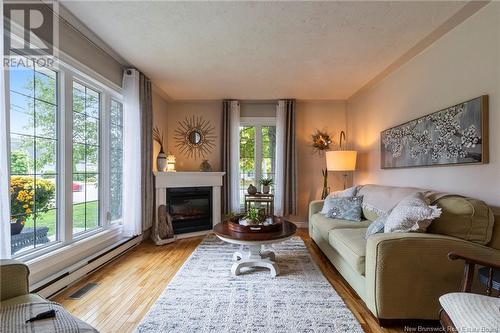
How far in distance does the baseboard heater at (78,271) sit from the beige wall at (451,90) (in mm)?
3668

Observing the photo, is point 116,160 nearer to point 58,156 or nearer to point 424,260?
point 58,156

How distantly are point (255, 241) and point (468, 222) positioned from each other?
1.71 metres

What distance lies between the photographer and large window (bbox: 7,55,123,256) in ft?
6.45

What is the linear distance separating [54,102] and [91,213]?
1257 millimetres

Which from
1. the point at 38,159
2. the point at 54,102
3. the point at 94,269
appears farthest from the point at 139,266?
the point at 54,102

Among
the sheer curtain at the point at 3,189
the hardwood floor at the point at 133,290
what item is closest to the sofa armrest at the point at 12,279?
the sheer curtain at the point at 3,189

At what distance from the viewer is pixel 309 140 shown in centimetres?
497

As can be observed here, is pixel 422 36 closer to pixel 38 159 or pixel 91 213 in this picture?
pixel 38 159

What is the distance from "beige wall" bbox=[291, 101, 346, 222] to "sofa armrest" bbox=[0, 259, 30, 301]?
168 inches

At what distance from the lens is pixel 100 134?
9.87 ft

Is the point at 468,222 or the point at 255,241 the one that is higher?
the point at 468,222

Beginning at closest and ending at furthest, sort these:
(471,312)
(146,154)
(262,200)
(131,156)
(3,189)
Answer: (471,312)
(3,189)
(131,156)
(146,154)
(262,200)

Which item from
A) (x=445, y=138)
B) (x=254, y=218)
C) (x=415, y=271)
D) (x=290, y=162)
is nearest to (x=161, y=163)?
(x=254, y=218)

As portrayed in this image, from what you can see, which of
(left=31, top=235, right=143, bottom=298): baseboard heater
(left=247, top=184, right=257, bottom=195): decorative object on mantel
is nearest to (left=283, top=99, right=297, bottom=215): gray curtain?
(left=247, top=184, right=257, bottom=195): decorative object on mantel
